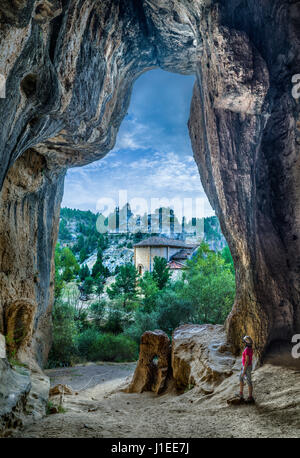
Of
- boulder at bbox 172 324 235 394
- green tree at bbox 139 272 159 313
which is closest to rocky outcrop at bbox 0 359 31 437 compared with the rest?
boulder at bbox 172 324 235 394

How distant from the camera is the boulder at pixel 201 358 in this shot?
24.3 ft

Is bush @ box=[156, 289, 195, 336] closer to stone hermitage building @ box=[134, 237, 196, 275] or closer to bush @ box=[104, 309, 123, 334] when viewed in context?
bush @ box=[104, 309, 123, 334]

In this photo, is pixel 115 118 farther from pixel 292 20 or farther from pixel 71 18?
pixel 292 20

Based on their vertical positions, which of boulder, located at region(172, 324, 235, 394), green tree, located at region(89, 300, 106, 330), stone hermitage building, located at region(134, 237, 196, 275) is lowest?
green tree, located at region(89, 300, 106, 330)

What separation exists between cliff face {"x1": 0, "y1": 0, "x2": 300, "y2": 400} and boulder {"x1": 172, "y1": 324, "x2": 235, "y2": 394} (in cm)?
84

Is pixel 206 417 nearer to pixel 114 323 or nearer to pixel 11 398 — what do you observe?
pixel 11 398

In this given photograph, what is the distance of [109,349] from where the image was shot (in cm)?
1800

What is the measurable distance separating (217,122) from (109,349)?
16.7 meters

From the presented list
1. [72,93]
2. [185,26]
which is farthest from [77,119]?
[185,26]

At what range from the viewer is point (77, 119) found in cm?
790

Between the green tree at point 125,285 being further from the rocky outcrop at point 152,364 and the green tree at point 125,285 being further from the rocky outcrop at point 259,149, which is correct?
the rocky outcrop at point 259,149

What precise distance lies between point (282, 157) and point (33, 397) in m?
9.52

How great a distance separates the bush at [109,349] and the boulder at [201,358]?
8292mm

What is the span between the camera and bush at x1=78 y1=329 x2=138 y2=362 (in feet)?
58.5
